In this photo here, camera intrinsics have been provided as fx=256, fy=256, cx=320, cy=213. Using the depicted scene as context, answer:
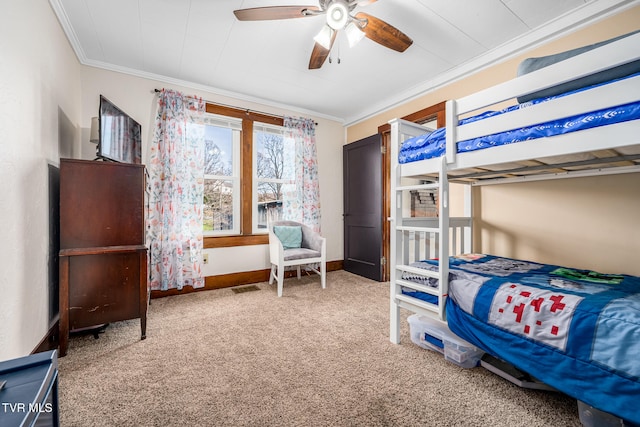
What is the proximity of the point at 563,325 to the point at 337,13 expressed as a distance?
2175 millimetres

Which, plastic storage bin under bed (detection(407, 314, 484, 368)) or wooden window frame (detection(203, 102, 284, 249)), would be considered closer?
plastic storage bin under bed (detection(407, 314, 484, 368))

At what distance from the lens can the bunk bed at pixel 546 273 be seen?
3.43 feet

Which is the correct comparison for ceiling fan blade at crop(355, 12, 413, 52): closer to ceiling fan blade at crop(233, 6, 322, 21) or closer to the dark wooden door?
ceiling fan blade at crop(233, 6, 322, 21)

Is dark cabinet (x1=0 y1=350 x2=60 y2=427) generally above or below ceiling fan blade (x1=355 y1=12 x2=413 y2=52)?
below

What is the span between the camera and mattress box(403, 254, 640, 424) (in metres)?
1.01

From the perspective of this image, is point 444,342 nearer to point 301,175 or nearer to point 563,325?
point 563,325

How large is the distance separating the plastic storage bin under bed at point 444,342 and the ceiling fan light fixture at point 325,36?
88.3 inches

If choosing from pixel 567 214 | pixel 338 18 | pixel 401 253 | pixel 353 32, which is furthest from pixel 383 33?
pixel 567 214

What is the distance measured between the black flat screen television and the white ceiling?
73 cm

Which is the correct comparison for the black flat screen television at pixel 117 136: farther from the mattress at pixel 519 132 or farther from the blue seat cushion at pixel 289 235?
the mattress at pixel 519 132

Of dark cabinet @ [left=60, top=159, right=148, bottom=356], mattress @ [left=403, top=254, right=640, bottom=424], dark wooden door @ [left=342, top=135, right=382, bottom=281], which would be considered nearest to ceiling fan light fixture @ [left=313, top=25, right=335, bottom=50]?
dark cabinet @ [left=60, top=159, right=148, bottom=356]

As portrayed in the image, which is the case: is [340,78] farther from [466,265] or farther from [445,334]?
[445,334]

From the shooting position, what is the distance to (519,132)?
4.50ft

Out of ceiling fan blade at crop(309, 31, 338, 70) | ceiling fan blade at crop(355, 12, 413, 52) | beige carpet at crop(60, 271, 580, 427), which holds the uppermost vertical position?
ceiling fan blade at crop(309, 31, 338, 70)
